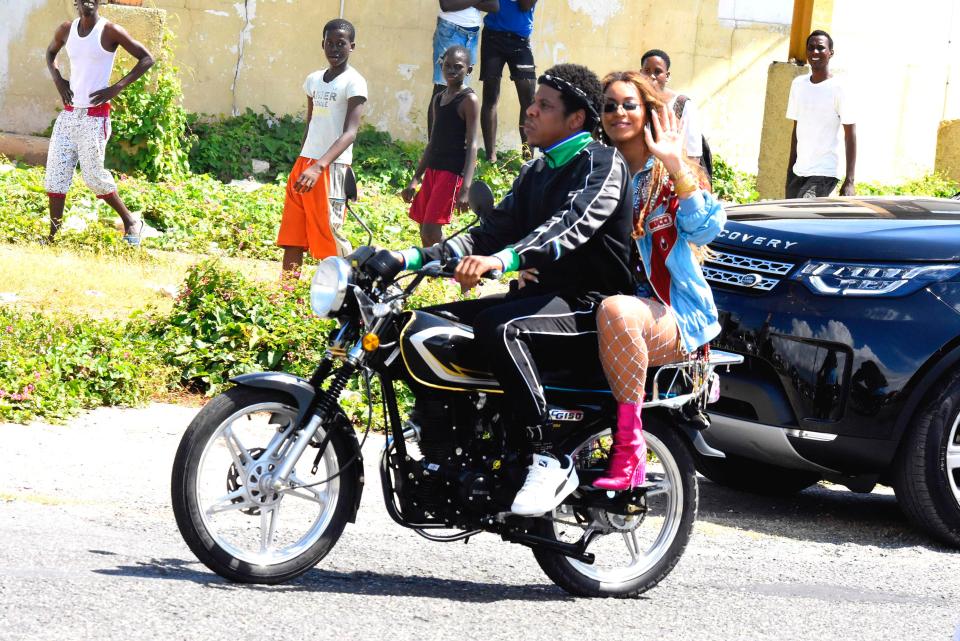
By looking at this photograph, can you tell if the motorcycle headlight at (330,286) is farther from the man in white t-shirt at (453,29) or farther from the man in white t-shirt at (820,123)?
the man in white t-shirt at (453,29)

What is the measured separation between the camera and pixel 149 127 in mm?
13016

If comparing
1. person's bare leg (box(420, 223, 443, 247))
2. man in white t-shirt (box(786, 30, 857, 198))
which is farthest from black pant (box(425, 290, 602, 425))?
man in white t-shirt (box(786, 30, 857, 198))

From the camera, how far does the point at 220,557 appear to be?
15.5 ft

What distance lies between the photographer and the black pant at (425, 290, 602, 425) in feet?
15.4

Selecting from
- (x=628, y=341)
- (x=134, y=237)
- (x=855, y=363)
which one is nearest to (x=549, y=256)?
(x=628, y=341)

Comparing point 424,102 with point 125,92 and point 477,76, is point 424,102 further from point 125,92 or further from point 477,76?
point 125,92

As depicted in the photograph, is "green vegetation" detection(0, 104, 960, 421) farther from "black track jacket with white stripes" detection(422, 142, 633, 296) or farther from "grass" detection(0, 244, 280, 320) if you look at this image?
"black track jacket with white stripes" detection(422, 142, 633, 296)

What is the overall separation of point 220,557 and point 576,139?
191cm

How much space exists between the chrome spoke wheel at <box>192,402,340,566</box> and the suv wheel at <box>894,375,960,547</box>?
266cm

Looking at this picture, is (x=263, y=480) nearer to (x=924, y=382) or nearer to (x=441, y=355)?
(x=441, y=355)

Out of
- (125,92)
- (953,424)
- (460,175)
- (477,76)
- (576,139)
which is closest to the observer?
(576,139)

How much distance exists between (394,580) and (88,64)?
7.07 metres

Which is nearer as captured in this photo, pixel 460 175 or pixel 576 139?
pixel 576 139

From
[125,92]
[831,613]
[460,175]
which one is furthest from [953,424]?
[125,92]
